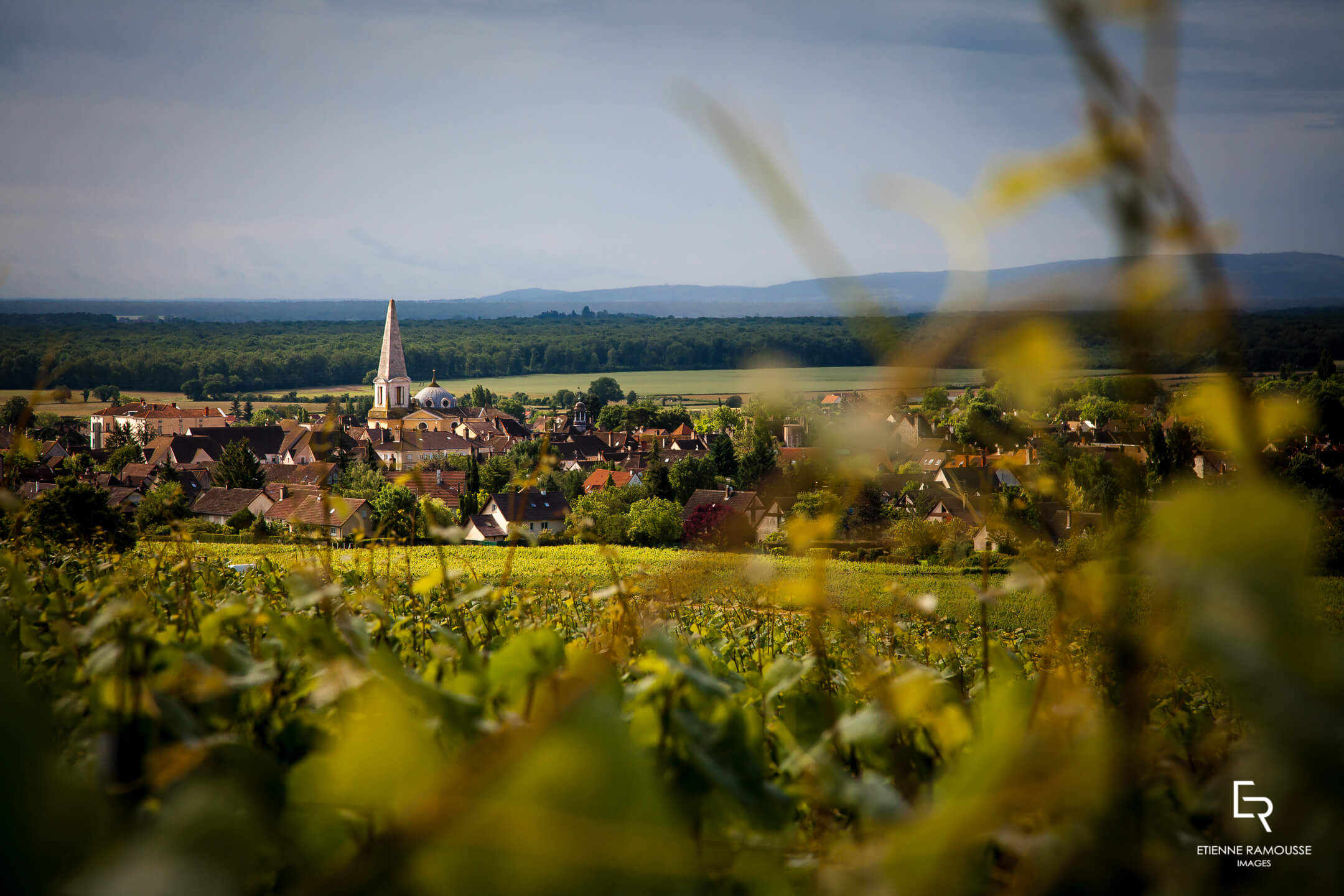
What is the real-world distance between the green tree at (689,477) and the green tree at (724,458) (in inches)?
20.5

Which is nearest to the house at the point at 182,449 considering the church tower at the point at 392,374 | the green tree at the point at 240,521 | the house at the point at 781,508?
the church tower at the point at 392,374

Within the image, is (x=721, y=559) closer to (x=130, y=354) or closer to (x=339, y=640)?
(x=339, y=640)

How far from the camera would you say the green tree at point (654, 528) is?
3512 cm

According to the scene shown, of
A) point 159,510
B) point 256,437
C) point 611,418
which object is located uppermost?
point 159,510

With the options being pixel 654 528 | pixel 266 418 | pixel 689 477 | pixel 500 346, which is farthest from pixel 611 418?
pixel 500 346

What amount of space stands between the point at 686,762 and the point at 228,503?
138 ft

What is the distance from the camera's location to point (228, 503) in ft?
126

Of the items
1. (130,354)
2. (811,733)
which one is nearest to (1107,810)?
(811,733)

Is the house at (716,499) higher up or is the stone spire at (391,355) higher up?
the stone spire at (391,355)

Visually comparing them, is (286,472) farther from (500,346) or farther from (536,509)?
(500,346)

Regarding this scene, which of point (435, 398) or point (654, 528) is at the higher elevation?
point (435, 398)

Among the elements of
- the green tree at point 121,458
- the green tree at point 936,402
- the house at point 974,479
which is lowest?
the green tree at point 121,458

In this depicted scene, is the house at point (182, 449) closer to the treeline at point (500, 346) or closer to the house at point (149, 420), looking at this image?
the house at point (149, 420)

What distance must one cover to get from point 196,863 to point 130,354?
6654 centimetres
